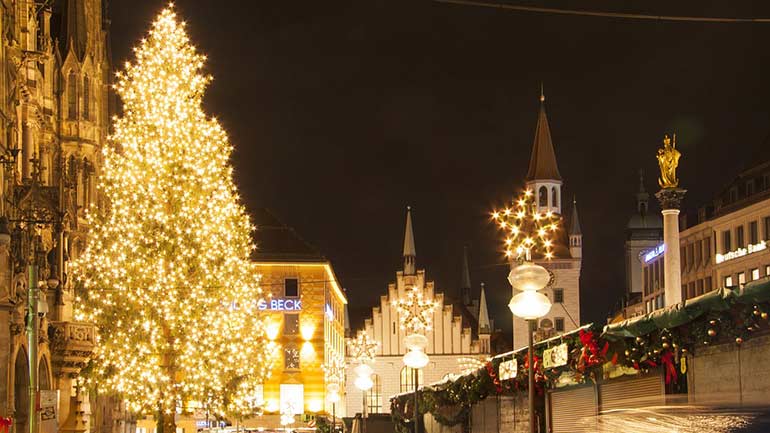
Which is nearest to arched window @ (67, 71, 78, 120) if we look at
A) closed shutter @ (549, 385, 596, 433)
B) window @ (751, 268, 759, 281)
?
closed shutter @ (549, 385, 596, 433)

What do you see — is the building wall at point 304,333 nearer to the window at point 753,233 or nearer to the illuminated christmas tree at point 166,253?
the window at point 753,233

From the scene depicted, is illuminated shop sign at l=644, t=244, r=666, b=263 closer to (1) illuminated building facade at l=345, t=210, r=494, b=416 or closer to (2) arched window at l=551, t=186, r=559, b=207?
(1) illuminated building facade at l=345, t=210, r=494, b=416

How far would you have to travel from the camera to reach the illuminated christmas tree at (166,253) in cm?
3634

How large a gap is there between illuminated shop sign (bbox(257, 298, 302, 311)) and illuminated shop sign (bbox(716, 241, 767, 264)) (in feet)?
86.5

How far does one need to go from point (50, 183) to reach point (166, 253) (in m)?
8.69

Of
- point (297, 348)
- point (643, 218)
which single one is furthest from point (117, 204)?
point (643, 218)

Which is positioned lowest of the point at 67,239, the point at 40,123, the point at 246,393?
the point at 246,393

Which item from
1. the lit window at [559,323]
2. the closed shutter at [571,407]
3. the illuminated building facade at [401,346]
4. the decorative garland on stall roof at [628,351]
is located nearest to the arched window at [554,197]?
the lit window at [559,323]

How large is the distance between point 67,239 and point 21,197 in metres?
A: 7.40

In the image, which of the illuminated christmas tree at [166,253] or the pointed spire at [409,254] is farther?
the pointed spire at [409,254]

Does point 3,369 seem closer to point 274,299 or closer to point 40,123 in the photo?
point 40,123

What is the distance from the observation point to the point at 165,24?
37594 millimetres

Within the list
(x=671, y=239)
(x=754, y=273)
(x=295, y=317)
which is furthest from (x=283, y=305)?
(x=671, y=239)

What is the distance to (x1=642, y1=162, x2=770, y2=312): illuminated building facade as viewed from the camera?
68500mm
